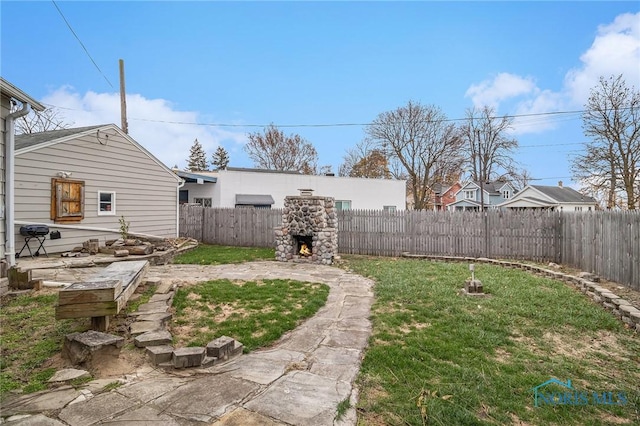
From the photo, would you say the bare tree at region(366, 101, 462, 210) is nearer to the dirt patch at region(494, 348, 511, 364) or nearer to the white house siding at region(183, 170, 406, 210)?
the white house siding at region(183, 170, 406, 210)

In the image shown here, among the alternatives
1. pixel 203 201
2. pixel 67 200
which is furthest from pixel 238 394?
pixel 203 201

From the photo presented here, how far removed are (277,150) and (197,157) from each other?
17.2 meters

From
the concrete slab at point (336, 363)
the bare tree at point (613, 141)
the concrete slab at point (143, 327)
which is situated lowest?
the concrete slab at point (336, 363)

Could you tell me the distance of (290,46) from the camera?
14.4 m

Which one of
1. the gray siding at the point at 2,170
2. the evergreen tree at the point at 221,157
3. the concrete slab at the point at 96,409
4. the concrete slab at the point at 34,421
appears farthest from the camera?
the evergreen tree at the point at 221,157

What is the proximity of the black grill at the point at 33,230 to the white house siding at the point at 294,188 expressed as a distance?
30.1 feet

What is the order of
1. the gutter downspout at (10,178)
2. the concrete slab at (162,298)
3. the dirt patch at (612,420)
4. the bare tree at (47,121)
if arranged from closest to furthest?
the dirt patch at (612,420), the concrete slab at (162,298), the gutter downspout at (10,178), the bare tree at (47,121)

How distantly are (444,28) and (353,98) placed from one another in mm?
8538

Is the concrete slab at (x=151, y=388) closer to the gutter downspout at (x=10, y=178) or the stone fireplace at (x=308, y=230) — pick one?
the gutter downspout at (x=10, y=178)

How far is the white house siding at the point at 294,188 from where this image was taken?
17297 millimetres

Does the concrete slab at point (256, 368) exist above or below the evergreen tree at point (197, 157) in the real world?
below

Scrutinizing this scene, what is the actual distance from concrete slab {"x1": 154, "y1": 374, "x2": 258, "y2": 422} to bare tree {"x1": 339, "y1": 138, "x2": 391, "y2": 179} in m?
→ 27.2

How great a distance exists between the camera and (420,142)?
1027 inches

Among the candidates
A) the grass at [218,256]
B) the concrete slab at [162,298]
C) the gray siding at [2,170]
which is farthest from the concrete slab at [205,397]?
the grass at [218,256]
